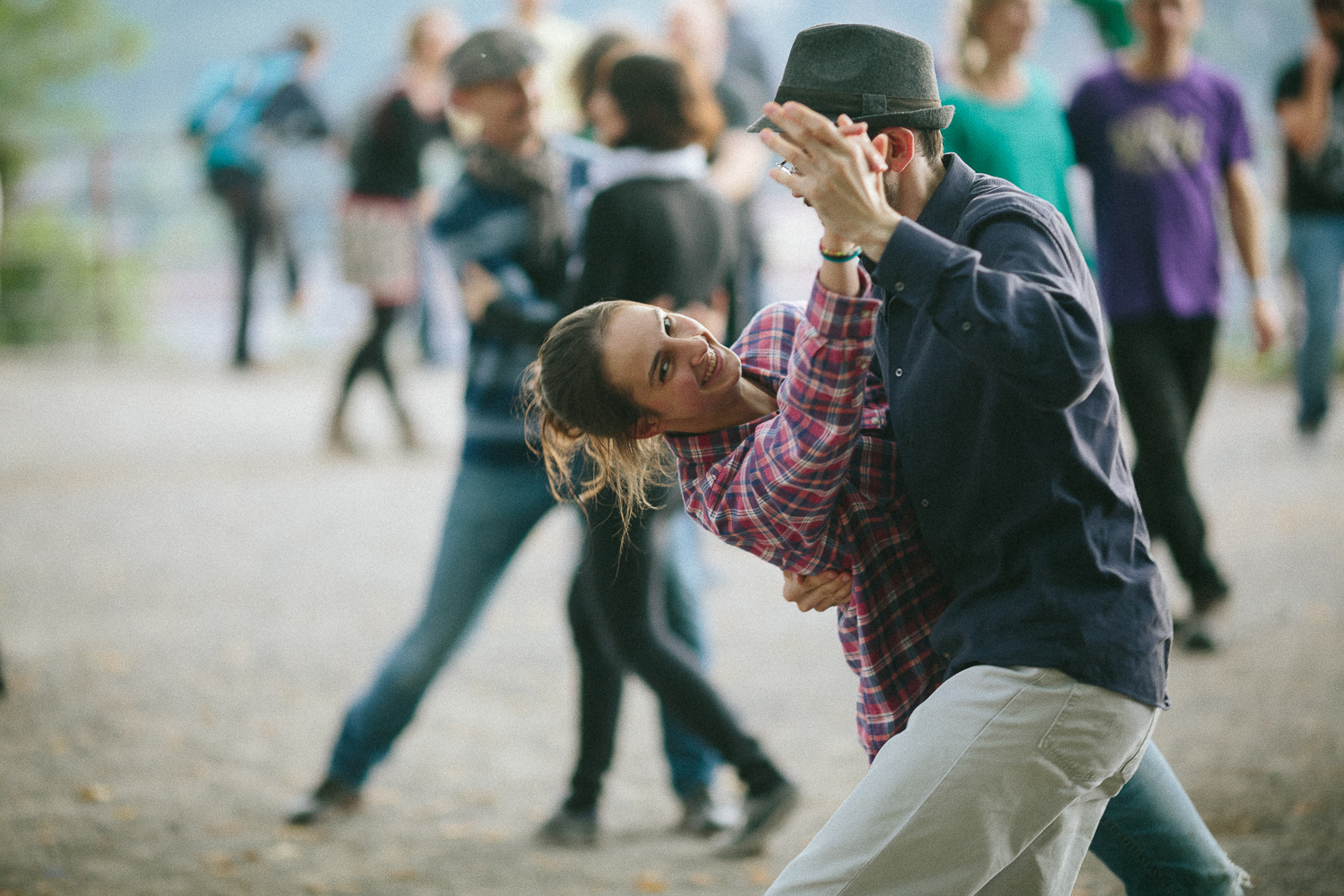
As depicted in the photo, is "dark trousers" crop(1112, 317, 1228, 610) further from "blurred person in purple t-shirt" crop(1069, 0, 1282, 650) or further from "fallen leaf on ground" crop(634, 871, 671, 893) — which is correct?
"fallen leaf on ground" crop(634, 871, 671, 893)

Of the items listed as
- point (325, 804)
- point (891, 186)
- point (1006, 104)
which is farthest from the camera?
point (1006, 104)

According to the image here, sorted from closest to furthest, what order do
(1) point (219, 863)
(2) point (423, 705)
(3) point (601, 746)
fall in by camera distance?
1. (1) point (219, 863)
2. (3) point (601, 746)
3. (2) point (423, 705)

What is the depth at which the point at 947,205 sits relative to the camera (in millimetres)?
1914

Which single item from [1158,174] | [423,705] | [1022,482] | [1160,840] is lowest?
[423,705]

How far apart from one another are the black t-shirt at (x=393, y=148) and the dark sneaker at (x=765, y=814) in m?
6.18

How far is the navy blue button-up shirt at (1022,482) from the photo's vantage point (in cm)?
178

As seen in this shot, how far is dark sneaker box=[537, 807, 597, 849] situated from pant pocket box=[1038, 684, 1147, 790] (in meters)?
2.16

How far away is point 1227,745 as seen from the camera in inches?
166

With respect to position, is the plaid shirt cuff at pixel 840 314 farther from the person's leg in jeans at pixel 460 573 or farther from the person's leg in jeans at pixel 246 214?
the person's leg in jeans at pixel 246 214

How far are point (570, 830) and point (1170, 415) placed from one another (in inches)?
103

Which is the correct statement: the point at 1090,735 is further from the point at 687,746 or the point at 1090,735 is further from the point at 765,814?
the point at 687,746

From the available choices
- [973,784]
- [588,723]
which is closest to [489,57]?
[588,723]

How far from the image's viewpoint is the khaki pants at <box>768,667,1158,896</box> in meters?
1.83

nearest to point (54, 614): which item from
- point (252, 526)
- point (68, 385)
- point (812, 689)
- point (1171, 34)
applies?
point (252, 526)
